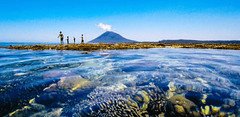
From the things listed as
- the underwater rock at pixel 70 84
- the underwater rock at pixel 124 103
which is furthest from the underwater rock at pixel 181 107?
the underwater rock at pixel 70 84

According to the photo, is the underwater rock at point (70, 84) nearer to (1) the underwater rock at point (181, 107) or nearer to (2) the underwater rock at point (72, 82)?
(2) the underwater rock at point (72, 82)

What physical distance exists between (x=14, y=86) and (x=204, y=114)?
7076mm

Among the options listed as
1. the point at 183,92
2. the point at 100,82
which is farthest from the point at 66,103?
the point at 183,92

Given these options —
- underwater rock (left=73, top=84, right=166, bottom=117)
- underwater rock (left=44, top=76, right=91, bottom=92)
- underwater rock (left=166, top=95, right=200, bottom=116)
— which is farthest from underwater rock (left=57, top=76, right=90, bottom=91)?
underwater rock (left=166, top=95, right=200, bottom=116)

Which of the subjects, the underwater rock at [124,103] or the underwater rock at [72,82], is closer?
the underwater rock at [124,103]

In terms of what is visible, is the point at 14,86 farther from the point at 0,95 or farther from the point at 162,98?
the point at 162,98

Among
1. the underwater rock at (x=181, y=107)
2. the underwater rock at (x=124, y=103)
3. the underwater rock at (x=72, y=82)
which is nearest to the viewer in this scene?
the underwater rock at (x=181, y=107)

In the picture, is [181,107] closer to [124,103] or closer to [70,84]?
[124,103]

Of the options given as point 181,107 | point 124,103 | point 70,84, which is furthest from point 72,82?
point 181,107

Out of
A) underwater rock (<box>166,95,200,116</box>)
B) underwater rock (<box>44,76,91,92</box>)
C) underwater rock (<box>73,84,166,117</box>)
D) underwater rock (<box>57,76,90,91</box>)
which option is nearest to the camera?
underwater rock (<box>166,95,200,116</box>)

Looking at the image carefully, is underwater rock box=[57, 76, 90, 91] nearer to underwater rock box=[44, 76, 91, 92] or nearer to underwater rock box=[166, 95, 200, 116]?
underwater rock box=[44, 76, 91, 92]

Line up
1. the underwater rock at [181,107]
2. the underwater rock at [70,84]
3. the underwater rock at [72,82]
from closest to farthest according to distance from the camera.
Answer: the underwater rock at [181,107] < the underwater rock at [70,84] < the underwater rock at [72,82]

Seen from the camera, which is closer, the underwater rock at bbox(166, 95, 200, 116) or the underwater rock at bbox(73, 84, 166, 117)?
the underwater rock at bbox(166, 95, 200, 116)

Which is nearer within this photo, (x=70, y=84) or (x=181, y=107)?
(x=181, y=107)
